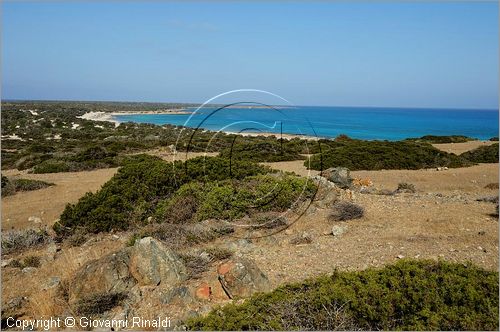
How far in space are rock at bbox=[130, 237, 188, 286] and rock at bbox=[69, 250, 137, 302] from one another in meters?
0.14

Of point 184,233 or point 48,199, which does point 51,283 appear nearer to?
point 184,233

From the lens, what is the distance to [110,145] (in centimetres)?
2942

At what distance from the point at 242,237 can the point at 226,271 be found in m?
2.58

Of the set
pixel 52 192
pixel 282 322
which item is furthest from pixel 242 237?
pixel 52 192

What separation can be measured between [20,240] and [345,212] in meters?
7.21

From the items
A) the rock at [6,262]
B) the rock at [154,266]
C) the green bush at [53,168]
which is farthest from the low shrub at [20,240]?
the green bush at [53,168]

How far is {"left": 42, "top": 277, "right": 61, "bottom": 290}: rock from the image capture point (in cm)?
626

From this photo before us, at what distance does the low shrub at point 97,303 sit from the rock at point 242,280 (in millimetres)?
1518

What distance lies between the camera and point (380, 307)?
171 inches

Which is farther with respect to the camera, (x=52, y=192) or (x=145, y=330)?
(x=52, y=192)

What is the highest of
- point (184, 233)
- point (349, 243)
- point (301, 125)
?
point (301, 125)

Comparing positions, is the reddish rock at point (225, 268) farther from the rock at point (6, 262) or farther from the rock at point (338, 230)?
the rock at point (6, 262)

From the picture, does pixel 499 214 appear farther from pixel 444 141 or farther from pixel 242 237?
pixel 444 141

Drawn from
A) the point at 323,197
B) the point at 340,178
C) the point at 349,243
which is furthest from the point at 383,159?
the point at 349,243
